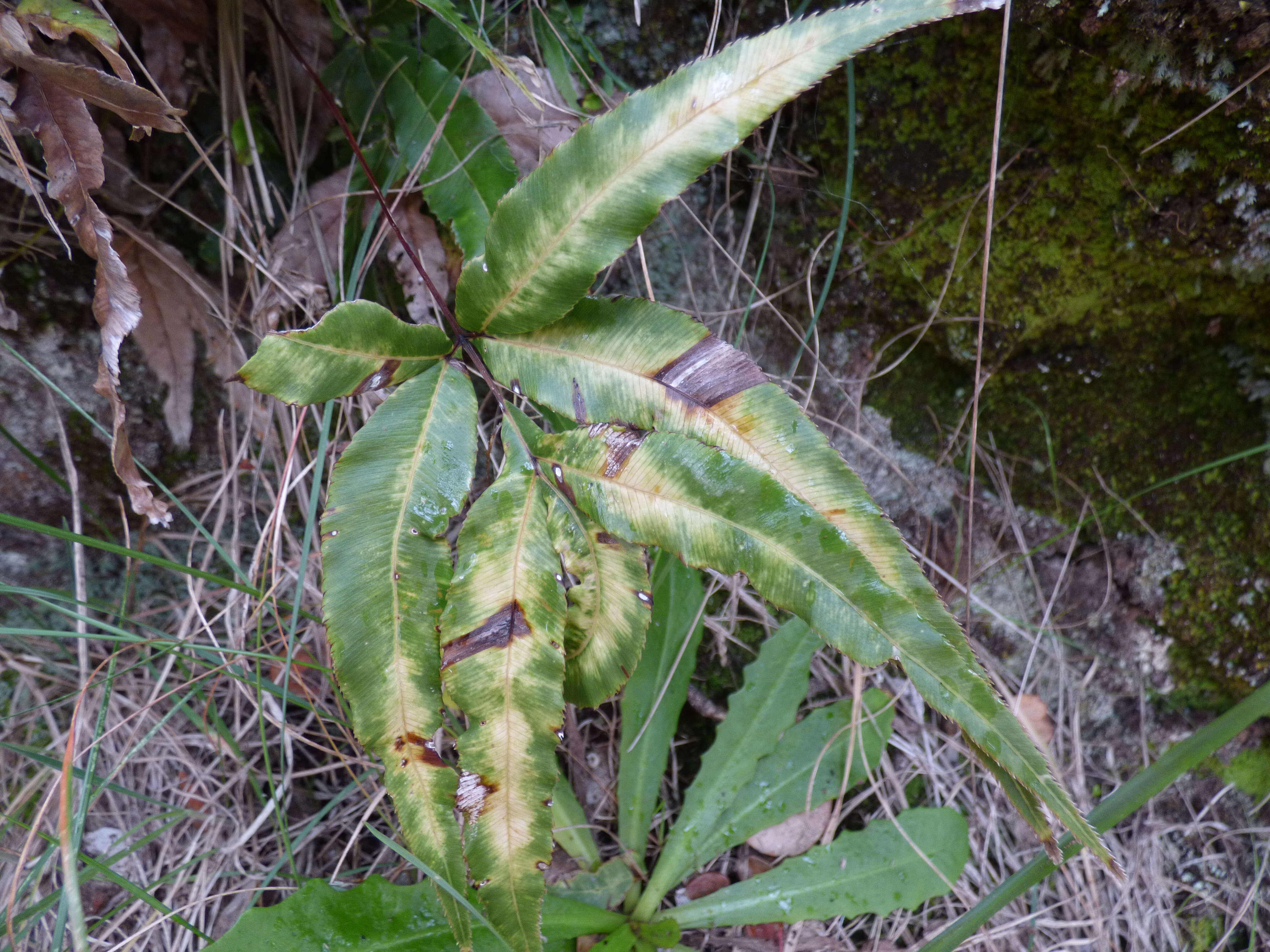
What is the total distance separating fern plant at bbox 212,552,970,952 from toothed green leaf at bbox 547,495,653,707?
1.21ft

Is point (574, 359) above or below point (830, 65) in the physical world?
below

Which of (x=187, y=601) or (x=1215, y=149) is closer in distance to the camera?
(x=1215, y=149)

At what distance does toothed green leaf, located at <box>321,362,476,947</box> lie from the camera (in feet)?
2.36

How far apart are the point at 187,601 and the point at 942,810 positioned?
1336 mm

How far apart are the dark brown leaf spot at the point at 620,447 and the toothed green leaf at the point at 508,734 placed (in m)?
0.15

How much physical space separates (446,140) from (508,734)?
0.84m

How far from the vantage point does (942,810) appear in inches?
45.9

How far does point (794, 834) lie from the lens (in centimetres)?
123

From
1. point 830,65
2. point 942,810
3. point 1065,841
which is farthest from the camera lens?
point 942,810

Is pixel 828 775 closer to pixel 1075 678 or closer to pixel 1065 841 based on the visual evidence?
pixel 1065 841

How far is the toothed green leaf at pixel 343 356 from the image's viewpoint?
0.73 meters

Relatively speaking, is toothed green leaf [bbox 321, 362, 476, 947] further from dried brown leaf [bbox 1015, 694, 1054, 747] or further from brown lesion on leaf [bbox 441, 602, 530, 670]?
dried brown leaf [bbox 1015, 694, 1054, 747]

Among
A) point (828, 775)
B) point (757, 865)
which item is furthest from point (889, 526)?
point (757, 865)

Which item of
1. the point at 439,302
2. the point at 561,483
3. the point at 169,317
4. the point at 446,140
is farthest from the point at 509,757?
the point at 169,317
